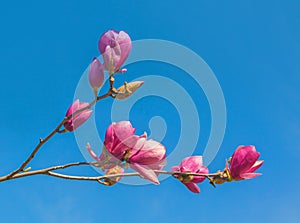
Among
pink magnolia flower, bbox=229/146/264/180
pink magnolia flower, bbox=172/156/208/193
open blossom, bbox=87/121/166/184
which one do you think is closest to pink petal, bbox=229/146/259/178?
pink magnolia flower, bbox=229/146/264/180

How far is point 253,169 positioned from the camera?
5.77ft

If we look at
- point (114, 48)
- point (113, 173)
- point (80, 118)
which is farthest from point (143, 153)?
point (114, 48)

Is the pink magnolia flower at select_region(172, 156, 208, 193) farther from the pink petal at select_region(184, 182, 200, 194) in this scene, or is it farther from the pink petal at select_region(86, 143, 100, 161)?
the pink petal at select_region(86, 143, 100, 161)

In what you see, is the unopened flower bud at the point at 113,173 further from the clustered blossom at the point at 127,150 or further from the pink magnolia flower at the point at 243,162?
the pink magnolia flower at the point at 243,162

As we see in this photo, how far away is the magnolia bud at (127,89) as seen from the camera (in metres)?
1.39

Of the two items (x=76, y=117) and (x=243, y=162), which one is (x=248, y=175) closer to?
(x=243, y=162)

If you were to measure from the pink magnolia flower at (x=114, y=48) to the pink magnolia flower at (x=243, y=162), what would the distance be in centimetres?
65

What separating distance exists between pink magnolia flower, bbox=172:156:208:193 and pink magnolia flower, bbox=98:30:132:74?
23.5 inches

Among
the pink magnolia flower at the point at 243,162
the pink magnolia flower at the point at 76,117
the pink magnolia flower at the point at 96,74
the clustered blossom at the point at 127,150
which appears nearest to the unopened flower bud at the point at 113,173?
the clustered blossom at the point at 127,150

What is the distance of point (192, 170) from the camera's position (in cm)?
183

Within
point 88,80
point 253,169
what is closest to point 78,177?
point 88,80

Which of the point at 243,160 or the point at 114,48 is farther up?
the point at 114,48

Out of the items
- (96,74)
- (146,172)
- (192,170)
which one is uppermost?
(96,74)

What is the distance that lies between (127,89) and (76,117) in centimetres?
28
